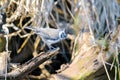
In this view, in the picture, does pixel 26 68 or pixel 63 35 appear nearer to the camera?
pixel 26 68

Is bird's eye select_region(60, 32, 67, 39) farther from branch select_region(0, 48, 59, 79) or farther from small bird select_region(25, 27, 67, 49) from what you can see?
branch select_region(0, 48, 59, 79)

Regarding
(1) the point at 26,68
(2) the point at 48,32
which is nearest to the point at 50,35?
(2) the point at 48,32

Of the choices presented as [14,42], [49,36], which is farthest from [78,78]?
[14,42]

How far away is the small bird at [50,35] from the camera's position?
1271 millimetres

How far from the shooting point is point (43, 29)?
127 centimetres

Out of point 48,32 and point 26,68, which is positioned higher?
point 48,32

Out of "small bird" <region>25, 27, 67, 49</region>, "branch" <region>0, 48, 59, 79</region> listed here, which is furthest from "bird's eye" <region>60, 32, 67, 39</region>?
"branch" <region>0, 48, 59, 79</region>

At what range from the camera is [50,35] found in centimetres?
130

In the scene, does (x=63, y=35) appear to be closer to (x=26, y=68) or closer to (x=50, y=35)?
(x=50, y=35)

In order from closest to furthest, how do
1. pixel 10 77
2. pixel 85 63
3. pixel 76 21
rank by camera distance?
pixel 10 77 < pixel 85 63 < pixel 76 21

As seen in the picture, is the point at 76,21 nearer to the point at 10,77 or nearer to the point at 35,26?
the point at 35,26

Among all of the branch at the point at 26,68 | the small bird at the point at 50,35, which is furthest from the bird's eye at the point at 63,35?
the branch at the point at 26,68

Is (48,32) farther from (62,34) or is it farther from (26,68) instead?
(26,68)

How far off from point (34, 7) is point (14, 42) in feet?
0.58
